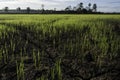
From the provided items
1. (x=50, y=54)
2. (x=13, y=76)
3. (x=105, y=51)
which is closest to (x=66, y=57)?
(x=50, y=54)

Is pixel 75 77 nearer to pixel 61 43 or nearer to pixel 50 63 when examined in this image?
pixel 50 63

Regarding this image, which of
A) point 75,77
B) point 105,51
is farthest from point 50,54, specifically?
point 75,77

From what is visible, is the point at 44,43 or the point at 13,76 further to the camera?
the point at 44,43

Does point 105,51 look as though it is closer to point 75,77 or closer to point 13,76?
point 75,77

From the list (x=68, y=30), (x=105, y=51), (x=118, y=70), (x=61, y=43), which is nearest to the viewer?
(x=118, y=70)

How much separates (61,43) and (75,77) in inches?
115

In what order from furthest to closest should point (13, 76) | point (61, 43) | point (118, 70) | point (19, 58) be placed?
point (61, 43) < point (19, 58) < point (118, 70) < point (13, 76)

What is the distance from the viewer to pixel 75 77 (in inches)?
178

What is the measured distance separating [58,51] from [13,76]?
7.03 ft

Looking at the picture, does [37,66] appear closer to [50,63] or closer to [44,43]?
[50,63]

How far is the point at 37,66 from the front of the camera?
503cm

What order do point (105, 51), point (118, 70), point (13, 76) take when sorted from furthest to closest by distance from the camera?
point (105, 51) < point (118, 70) < point (13, 76)

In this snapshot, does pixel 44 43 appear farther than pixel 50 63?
Yes

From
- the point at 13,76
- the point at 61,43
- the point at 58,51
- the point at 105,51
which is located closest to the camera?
the point at 13,76
